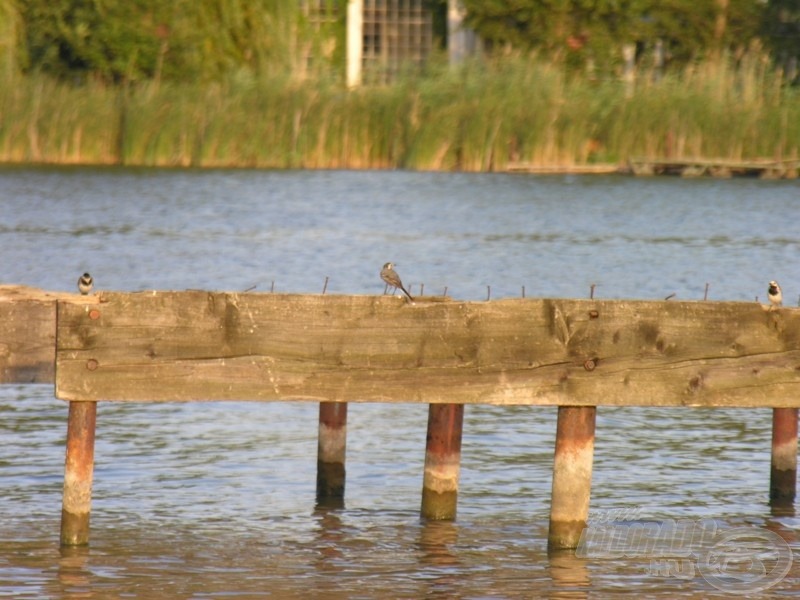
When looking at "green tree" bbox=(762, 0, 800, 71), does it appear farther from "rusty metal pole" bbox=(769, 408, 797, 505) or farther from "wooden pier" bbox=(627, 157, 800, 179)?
"rusty metal pole" bbox=(769, 408, 797, 505)

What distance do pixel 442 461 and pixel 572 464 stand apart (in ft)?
3.45

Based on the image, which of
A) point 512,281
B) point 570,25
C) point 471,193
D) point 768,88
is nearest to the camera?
point 512,281

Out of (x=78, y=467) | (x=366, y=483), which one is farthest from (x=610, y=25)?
(x=78, y=467)

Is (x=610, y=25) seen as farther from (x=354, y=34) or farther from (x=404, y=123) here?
(x=404, y=123)

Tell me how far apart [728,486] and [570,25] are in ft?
113

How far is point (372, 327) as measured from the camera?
30.1ft

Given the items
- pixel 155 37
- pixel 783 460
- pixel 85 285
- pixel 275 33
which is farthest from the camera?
pixel 275 33

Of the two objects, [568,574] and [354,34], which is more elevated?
[354,34]

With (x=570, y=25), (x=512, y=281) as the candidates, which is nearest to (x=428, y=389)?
(x=512, y=281)

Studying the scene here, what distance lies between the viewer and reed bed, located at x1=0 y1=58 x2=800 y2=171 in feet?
122

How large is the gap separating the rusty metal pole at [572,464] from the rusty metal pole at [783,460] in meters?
1.90

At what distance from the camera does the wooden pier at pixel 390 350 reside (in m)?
9.09

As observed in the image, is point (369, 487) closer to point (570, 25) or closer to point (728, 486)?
point (728, 486)

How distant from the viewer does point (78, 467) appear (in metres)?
9.35
